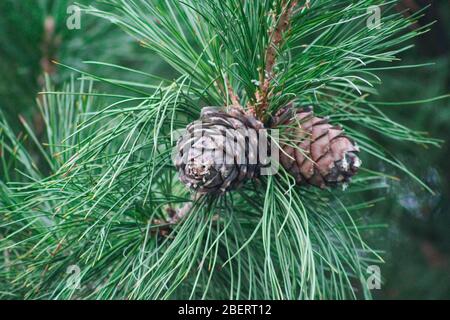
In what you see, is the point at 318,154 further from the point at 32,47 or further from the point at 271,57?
the point at 32,47

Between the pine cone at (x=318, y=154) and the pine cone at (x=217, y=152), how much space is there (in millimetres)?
44

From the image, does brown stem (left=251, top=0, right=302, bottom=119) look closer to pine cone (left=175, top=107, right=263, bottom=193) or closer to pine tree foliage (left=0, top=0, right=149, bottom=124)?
pine cone (left=175, top=107, right=263, bottom=193)

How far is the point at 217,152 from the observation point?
81cm

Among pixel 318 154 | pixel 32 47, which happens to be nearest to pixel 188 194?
pixel 318 154

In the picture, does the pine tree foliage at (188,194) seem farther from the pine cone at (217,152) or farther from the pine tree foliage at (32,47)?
the pine tree foliage at (32,47)

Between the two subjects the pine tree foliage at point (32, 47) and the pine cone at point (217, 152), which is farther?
the pine tree foliage at point (32, 47)

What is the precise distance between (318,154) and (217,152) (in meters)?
0.13

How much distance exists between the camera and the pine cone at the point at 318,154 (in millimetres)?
875

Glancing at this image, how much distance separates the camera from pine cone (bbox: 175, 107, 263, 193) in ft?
2.66

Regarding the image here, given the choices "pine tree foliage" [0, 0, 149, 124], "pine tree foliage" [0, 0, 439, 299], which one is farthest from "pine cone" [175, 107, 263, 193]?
"pine tree foliage" [0, 0, 149, 124]

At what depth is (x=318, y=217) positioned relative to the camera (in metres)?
0.92

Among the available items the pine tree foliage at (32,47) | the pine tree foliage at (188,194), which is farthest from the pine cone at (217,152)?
the pine tree foliage at (32,47)

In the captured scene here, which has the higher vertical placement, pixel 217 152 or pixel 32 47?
pixel 32 47

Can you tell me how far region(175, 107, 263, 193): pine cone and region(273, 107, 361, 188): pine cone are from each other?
0.04m
